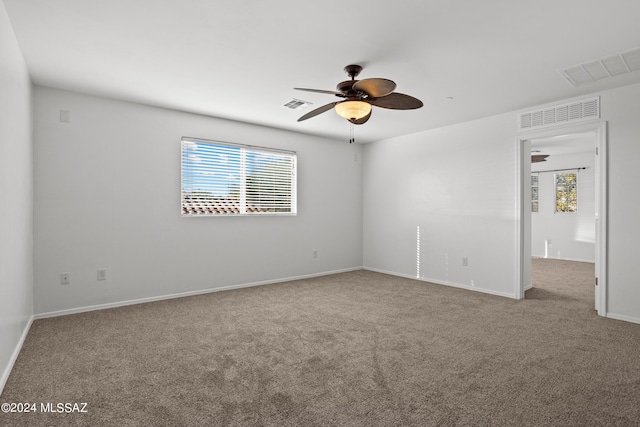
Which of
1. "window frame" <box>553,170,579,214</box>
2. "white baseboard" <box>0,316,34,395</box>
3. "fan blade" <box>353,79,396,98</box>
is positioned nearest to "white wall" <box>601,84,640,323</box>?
"fan blade" <box>353,79,396,98</box>

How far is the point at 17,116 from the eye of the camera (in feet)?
8.80

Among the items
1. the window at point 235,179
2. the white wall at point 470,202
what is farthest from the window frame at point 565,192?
the window at point 235,179

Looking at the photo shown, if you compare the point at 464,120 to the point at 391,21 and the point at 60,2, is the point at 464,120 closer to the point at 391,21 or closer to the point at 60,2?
the point at 391,21

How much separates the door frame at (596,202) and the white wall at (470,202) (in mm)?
57

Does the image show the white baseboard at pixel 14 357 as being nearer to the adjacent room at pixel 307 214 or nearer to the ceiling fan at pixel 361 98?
the adjacent room at pixel 307 214

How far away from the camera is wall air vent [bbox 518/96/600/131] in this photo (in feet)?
12.5

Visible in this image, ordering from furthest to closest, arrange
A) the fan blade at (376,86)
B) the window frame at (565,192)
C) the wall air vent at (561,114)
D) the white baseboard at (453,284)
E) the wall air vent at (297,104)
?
the window frame at (565,192) < the white baseboard at (453,284) < the wall air vent at (297,104) < the wall air vent at (561,114) < the fan blade at (376,86)

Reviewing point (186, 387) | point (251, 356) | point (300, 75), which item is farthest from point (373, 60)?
point (186, 387)

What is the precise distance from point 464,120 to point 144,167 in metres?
4.36

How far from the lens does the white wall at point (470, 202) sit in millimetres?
3590

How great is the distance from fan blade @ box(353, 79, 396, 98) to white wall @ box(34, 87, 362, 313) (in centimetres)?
277

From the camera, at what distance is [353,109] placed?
296cm

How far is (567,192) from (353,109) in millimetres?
7574

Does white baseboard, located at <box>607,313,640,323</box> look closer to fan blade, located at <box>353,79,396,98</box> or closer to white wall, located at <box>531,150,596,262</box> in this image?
fan blade, located at <box>353,79,396,98</box>
